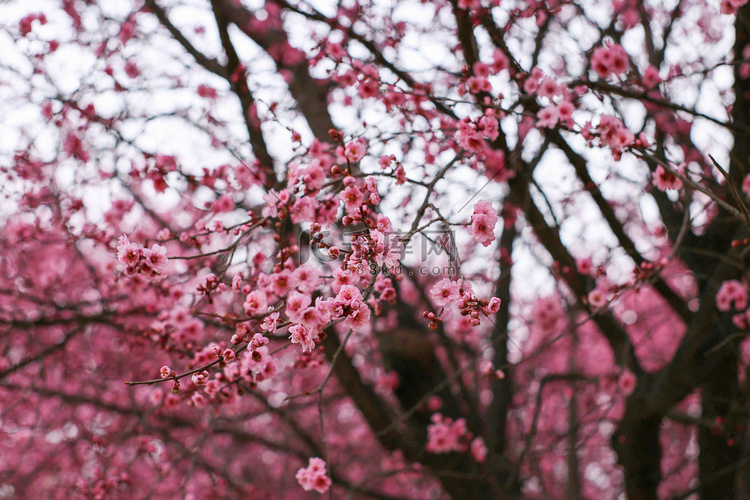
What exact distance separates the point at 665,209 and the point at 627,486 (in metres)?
2.27

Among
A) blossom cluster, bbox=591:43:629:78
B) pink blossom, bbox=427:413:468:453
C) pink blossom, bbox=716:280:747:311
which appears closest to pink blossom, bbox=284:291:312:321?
pink blossom, bbox=427:413:468:453

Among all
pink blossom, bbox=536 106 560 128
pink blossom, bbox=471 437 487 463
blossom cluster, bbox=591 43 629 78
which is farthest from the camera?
pink blossom, bbox=471 437 487 463

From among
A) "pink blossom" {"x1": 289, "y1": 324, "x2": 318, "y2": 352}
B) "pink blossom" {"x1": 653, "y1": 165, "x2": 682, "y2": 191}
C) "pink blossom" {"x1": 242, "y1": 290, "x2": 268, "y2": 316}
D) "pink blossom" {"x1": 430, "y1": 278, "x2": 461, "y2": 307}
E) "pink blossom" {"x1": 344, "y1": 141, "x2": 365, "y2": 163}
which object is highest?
"pink blossom" {"x1": 344, "y1": 141, "x2": 365, "y2": 163}

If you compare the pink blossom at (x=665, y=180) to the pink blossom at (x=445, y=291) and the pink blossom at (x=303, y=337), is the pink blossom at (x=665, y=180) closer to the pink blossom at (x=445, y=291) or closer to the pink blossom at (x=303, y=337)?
the pink blossom at (x=445, y=291)

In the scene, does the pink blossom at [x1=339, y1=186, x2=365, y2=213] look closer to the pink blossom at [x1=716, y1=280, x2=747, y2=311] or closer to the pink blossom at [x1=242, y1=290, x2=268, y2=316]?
the pink blossom at [x1=242, y1=290, x2=268, y2=316]

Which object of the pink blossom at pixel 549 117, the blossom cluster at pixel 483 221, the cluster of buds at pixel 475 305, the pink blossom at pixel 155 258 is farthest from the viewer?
the pink blossom at pixel 549 117

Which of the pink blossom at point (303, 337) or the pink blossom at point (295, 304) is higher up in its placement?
the pink blossom at point (295, 304)

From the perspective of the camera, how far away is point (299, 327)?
6.48ft

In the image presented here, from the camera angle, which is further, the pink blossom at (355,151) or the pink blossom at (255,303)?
the pink blossom at (355,151)

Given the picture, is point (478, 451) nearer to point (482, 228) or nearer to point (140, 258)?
point (482, 228)

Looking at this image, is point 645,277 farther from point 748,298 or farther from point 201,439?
point 201,439

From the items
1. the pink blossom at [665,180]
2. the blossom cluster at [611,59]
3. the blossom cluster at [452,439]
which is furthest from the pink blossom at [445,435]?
the blossom cluster at [611,59]

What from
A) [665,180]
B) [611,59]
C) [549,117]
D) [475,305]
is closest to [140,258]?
[475,305]

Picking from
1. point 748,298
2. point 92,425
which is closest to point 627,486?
point 748,298
